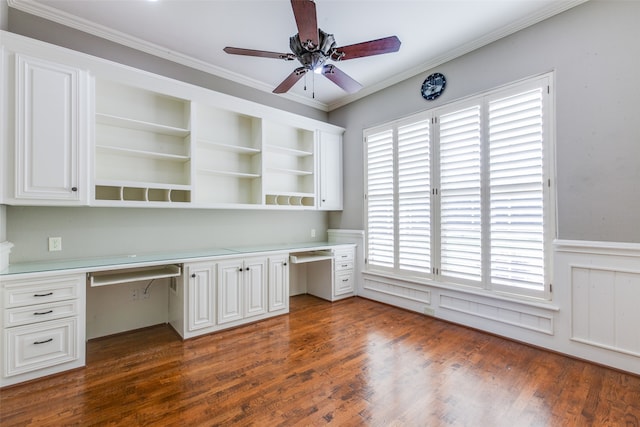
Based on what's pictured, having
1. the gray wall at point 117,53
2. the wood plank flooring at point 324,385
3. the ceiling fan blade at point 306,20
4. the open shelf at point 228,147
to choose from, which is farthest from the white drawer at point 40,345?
the ceiling fan blade at point 306,20

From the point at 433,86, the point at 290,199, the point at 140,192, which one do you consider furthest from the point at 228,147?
the point at 433,86

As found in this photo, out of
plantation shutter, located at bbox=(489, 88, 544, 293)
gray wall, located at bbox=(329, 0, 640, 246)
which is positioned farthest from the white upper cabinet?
gray wall, located at bbox=(329, 0, 640, 246)

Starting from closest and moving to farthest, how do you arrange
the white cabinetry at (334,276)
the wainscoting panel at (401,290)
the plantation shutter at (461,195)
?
the plantation shutter at (461,195) → the wainscoting panel at (401,290) → the white cabinetry at (334,276)

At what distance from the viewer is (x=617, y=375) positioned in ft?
7.27

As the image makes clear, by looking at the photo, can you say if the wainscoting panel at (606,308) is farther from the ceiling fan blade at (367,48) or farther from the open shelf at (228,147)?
the open shelf at (228,147)

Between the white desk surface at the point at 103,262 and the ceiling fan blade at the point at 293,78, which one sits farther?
the ceiling fan blade at the point at 293,78

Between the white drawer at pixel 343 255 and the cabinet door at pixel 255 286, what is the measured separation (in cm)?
120

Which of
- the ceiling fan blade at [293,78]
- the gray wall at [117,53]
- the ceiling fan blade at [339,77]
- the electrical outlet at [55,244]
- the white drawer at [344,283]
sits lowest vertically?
the white drawer at [344,283]

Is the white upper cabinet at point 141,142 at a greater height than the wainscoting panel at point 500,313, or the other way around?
the white upper cabinet at point 141,142

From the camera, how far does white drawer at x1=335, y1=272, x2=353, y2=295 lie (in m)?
4.17

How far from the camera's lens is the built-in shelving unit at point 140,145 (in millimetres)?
2811

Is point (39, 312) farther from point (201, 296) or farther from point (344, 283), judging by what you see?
point (344, 283)

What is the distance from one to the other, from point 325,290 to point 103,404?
2.78 m

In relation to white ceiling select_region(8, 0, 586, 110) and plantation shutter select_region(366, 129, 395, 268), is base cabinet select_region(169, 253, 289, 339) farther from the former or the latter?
white ceiling select_region(8, 0, 586, 110)
